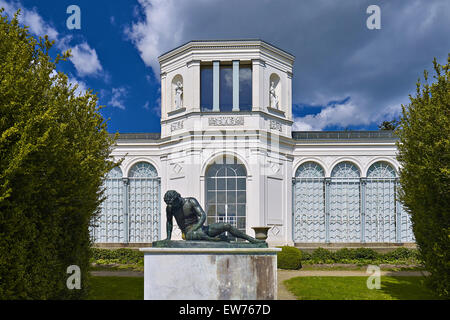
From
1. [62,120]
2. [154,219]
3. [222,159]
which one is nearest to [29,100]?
[62,120]

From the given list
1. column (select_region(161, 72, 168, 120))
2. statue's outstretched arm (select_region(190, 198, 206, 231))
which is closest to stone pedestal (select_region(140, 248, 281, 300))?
statue's outstretched arm (select_region(190, 198, 206, 231))

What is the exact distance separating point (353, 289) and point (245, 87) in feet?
45.8

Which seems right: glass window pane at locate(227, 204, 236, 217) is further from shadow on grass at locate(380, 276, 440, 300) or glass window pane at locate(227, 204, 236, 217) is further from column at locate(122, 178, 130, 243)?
shadow on grass at locate(380, 276, 440, 300)

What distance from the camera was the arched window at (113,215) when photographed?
24.4m

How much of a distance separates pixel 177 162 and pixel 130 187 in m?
3.92

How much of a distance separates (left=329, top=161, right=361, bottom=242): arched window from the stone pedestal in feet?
55.1

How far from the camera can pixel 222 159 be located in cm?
2267

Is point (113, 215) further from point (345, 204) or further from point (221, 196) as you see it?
point (345, 204)

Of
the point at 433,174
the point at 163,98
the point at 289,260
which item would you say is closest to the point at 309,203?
the point at 289,260

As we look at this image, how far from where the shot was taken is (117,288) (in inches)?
549

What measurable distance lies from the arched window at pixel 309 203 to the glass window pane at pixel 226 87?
629 cm

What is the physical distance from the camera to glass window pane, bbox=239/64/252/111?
23.4 meters
